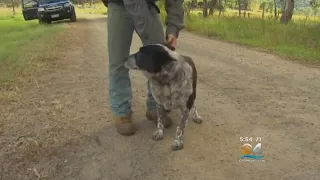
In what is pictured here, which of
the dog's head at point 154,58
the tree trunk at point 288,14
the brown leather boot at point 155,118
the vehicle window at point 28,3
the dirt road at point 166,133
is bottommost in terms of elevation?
the dirt road at point 166,133

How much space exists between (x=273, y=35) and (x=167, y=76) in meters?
9.01

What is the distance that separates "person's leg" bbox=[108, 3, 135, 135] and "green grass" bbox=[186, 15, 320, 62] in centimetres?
607

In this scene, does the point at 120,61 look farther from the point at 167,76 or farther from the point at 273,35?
the point at 273,35

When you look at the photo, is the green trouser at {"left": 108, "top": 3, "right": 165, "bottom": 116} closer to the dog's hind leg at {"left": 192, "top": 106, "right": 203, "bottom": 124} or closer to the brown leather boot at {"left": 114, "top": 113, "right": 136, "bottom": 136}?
the brown leather boot at {"left": 114, "top": 113, "right": 136, "bottom": 136}

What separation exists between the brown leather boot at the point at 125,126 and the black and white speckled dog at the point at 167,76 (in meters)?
0.26

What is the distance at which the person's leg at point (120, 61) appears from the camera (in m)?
3.86

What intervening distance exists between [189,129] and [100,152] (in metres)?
1.01

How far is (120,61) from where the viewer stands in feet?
13.0

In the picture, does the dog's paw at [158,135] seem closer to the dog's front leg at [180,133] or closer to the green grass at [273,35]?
the dog's front leg at [180,133]

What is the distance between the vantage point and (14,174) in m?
3.43

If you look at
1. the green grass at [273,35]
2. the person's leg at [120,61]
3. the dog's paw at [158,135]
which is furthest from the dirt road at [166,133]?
the green grass at [273,35]

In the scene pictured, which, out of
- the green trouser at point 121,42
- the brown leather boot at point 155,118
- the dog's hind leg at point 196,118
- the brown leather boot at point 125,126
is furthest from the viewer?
the dog's hind leg at point 196,118

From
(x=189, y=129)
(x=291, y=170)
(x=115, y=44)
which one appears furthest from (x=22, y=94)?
(x=291, y=170)

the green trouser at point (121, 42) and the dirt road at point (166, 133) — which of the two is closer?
the dirt road at point (166, 133)
